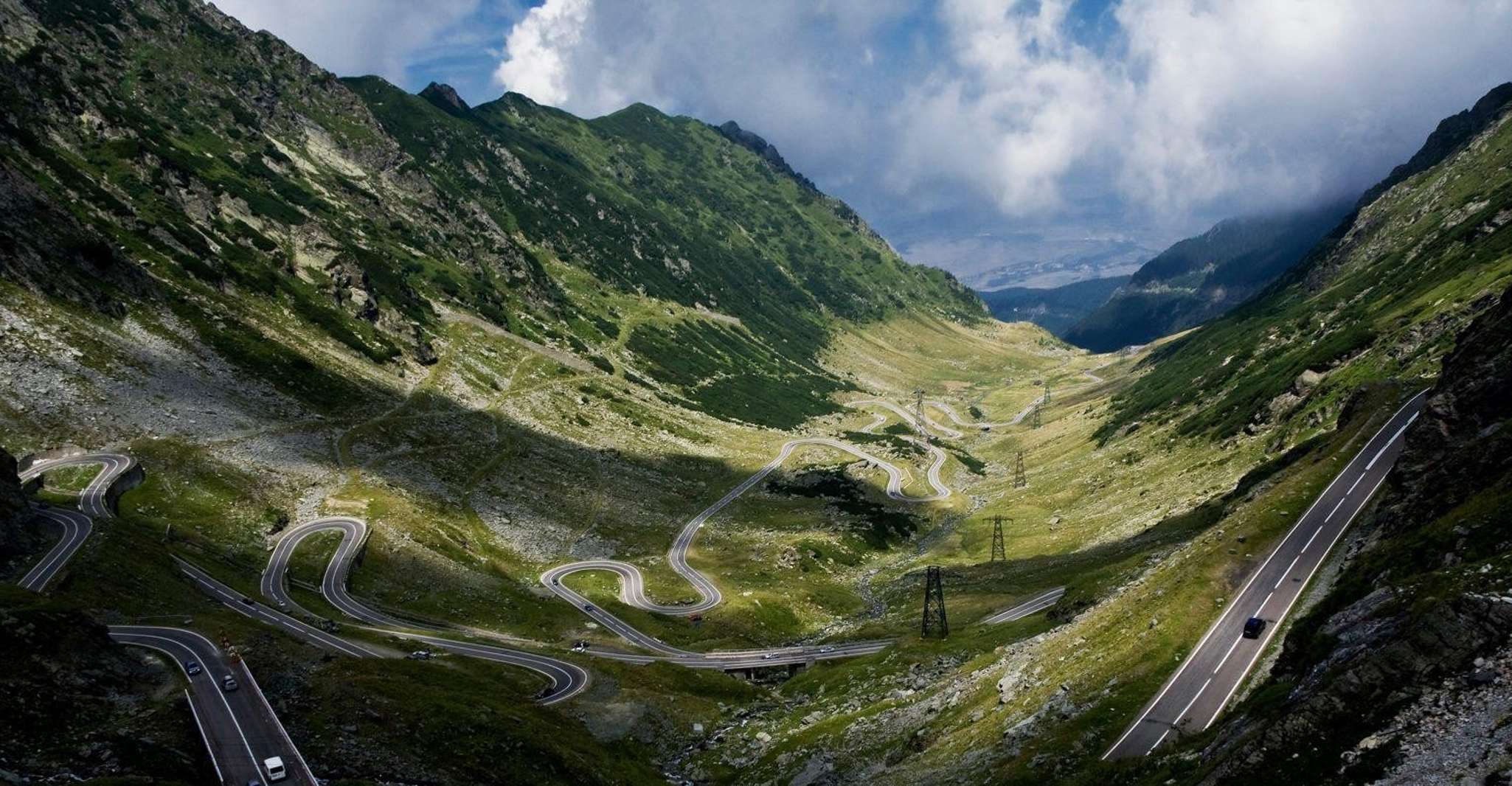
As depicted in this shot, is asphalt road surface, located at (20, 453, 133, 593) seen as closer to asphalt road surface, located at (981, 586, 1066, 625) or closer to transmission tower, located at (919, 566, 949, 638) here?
transmission tower, located at (919, 566, 949, 638)

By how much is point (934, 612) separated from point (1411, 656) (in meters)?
78.1

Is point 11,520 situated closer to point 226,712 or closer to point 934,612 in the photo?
point 226,712

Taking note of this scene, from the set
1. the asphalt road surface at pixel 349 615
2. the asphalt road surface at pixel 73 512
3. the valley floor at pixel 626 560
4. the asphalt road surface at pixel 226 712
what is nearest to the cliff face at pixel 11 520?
the asphalt road surface at pixel 73 512

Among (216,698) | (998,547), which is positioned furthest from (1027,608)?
(216,698)

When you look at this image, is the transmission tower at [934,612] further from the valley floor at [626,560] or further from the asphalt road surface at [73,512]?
the asphalt road surface at [73,512]

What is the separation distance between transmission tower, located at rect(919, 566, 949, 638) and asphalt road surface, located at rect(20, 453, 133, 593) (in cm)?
8284

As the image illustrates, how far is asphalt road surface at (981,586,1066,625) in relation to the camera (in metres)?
98.5

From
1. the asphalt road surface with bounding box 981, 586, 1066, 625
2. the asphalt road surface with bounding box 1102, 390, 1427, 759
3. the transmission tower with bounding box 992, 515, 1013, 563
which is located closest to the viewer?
the asphalt road surface with bounding box 1102, 390, 1427, 759

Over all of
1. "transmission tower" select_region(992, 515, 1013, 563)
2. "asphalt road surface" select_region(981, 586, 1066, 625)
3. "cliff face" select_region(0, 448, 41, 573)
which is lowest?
"asphalt road surface" select_region(981, 586, 1066, 625)

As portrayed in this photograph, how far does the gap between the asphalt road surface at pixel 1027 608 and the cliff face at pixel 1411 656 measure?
157 feet

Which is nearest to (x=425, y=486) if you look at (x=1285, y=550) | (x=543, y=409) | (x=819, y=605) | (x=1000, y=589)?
(x=543, y=409)

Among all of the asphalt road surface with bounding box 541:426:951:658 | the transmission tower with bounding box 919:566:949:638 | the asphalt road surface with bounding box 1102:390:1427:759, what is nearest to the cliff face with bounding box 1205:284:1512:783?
the asphalt road surface with bounding box 1102:390:1427:759

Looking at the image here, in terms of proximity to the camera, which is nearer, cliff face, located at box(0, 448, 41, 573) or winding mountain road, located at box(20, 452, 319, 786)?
winding mountain road, located at box(20, 452, 319, 786)

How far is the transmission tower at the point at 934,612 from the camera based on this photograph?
308ft
